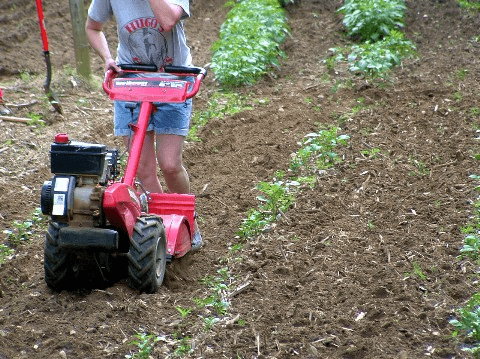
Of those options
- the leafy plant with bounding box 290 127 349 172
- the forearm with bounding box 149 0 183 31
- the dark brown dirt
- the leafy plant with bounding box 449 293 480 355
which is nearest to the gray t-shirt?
the forearm with bounding box 149 0 183 31

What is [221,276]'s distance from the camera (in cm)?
480

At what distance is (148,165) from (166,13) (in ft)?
3.41

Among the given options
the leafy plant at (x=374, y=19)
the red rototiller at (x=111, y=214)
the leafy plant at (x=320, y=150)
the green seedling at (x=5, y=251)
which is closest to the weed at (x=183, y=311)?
the red rototiller at (x=111, y=214)

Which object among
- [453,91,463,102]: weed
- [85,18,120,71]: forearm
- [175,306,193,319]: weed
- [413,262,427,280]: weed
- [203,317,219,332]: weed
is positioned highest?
[85,18,120,71]: forearm

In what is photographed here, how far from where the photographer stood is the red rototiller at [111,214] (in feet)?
13.2

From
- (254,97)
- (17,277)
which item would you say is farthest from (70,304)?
(254,97)

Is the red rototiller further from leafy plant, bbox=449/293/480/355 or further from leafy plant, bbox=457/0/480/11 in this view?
leafy plant, bbox=457/0/480/11

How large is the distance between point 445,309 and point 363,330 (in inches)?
18.4

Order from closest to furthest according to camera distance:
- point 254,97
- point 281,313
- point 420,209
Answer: point 281,313
point 420,209
point 254,97

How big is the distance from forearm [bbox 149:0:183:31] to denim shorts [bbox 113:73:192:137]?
1.66 feet

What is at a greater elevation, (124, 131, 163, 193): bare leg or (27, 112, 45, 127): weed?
(124, 131, 163, 193): bare leg

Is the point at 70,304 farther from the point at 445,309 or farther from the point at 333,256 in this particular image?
the point at 445,309

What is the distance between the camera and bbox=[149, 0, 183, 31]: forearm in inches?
181

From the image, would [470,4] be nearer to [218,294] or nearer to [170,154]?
[170,154]
